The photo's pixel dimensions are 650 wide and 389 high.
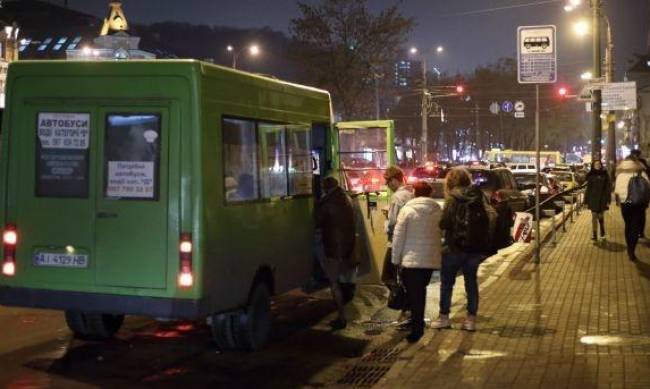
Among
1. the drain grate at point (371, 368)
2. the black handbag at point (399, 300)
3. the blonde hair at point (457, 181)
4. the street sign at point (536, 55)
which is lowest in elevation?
the drain grate at point (371, 368)

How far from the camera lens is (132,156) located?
758cm

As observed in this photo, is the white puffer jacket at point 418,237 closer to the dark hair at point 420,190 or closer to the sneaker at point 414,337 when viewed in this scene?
the dark hair at point 420,190

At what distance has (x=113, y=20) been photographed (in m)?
22.0

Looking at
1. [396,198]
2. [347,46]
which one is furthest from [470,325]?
[347,46]

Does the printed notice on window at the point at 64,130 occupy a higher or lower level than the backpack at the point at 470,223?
higher

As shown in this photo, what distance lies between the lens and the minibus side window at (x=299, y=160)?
31.7 feet

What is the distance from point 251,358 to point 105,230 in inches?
80.6

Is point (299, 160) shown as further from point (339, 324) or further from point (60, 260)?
point (60, 260)

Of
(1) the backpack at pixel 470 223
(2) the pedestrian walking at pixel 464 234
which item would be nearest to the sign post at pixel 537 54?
(2) the pedestrian walking at pixel 464 234

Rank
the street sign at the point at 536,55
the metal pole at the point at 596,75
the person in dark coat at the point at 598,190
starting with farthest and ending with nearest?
the metal pole at the point at 596,75 < the person in dark coat at the point at 598,190 < the street sign at the point at 536,55

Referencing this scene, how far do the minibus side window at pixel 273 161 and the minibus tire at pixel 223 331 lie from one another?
133 centimetres

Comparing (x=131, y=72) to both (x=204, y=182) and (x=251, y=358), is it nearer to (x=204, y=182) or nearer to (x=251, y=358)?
(x=204, y=182)

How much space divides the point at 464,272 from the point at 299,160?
92.0 inches

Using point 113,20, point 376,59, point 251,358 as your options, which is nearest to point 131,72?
point 251,358
